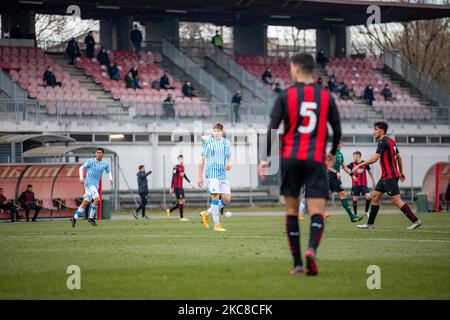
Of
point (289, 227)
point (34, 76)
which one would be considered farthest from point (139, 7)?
point (289, 227)

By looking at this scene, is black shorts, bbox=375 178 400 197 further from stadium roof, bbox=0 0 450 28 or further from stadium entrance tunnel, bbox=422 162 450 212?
stadium roof, bbox=0 0 450 28

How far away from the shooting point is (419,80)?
5722 centimetres

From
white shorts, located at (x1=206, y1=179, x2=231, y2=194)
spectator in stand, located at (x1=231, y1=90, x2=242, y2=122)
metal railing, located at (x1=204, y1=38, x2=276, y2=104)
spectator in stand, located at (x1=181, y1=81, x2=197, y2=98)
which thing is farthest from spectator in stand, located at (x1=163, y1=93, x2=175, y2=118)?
white shorts, located at (x1=206, y1=179, x2=231, y2=194)

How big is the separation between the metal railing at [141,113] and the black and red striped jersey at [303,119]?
31.7 metres

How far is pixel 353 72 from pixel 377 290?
4863 cm

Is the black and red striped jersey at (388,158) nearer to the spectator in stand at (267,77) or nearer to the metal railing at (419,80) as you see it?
the spectator in stand at (267,77)

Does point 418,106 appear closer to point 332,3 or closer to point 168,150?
point 332,3

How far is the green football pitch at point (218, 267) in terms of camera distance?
9930 mm

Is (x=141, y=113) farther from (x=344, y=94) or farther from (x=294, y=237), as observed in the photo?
(x=294, y=237)

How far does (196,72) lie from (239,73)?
7.26 feet

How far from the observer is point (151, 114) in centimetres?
4534

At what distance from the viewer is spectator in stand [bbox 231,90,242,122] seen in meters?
46.2

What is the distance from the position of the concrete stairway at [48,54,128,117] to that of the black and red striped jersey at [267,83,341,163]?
33.4 m

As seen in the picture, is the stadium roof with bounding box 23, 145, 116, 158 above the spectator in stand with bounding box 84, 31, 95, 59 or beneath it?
beneath
